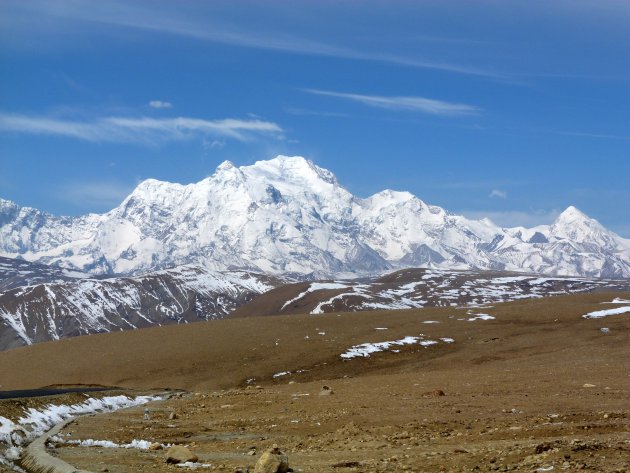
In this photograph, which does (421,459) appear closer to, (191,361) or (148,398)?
(148,398)

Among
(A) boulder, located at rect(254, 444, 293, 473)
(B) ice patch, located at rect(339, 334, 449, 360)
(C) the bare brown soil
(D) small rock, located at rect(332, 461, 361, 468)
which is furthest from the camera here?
(B) ice patch, located at rect(339, 334, 449, 360)

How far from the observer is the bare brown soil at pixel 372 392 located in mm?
19359

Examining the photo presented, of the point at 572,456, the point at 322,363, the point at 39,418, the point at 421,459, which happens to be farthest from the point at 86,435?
the point at 322,363

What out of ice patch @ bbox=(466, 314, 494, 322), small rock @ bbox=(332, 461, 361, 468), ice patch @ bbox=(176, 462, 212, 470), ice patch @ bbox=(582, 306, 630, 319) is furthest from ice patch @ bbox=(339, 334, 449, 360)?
small rock @ bbox=(332, 461, 361, 468)

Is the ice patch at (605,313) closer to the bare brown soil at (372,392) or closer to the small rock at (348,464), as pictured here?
the bare brown soil at (372,392)

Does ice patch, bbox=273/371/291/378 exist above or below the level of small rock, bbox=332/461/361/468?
below

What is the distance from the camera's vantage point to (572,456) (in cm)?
1620

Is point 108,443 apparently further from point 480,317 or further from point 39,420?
point 480,317

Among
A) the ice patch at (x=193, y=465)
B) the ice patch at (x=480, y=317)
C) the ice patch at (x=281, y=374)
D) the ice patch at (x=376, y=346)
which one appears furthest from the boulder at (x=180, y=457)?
the ice patch at (x=480, y=317)

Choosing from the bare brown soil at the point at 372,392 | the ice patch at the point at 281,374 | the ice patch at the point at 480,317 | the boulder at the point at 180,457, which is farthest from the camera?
the ice patch at the point at 480,317

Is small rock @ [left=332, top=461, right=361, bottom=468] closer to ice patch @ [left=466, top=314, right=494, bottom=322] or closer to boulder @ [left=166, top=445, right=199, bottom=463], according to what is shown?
boulder @ [left=166, top=445, right=199, bottom=463]

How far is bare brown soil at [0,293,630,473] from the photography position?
19.4 m

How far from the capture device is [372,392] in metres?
42.8

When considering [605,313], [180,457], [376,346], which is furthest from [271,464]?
[605,313]
